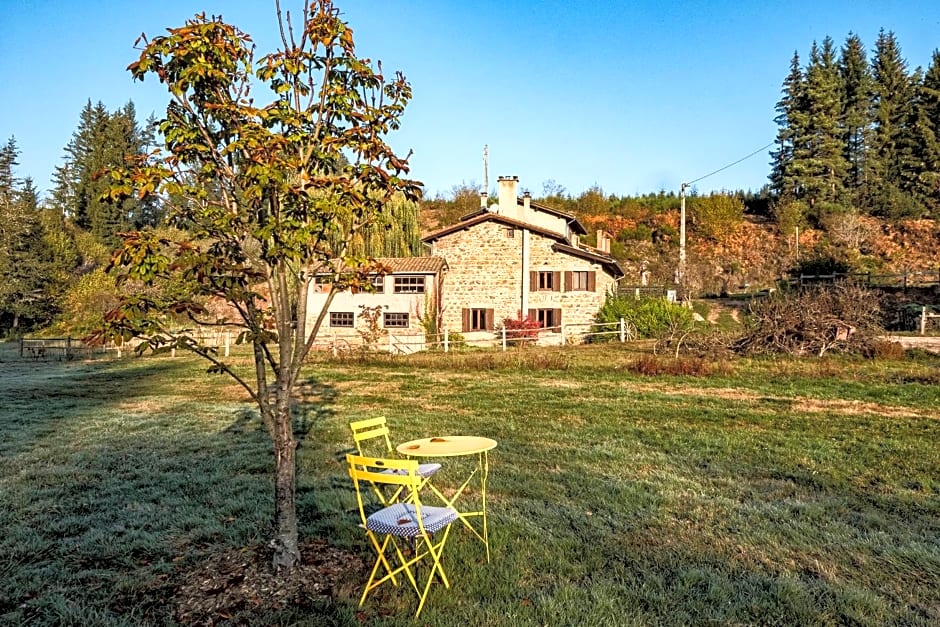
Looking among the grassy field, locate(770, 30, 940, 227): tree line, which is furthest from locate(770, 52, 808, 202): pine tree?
the grassy field

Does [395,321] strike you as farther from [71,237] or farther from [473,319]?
[71,237]

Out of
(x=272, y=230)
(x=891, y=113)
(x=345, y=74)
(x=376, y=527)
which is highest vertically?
(x=891, y=113)

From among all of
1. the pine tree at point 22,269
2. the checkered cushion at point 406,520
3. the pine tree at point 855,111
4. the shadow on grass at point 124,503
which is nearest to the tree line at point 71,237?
the pine tree at point 22,269

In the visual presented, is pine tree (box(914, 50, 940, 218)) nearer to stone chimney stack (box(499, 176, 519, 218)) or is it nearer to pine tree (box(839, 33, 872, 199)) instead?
pine tree (box(839, 33, 872, 199))

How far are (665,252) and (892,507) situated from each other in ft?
156

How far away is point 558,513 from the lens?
19.0ft

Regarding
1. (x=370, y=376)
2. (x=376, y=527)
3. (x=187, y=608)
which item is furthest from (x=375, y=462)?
(x=370, y=376)

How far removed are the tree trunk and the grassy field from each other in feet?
1.70

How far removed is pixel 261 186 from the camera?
3.93 meters

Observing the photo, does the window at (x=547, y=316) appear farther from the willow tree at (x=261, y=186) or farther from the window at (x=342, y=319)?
the willow tree at (x=261, y=186)

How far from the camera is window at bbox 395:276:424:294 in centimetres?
2866

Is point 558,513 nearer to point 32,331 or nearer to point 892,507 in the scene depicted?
point 892,507

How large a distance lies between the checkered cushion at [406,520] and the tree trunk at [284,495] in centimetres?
69

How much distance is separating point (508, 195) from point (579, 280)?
6500 mm
